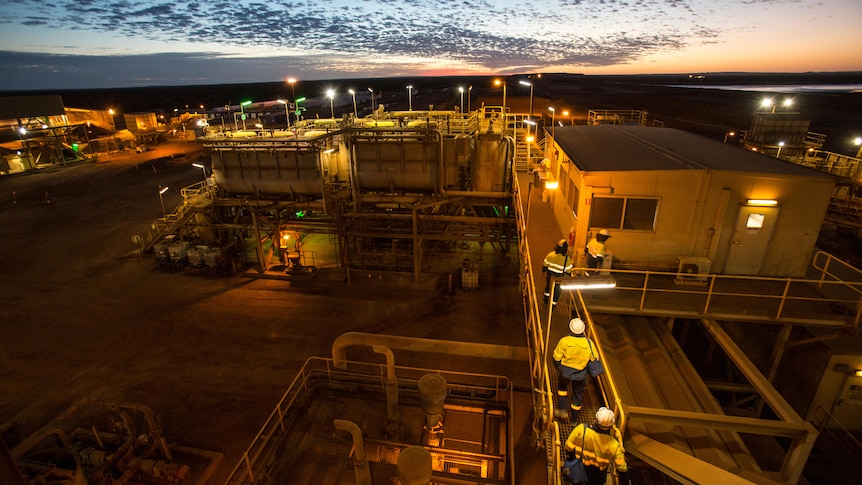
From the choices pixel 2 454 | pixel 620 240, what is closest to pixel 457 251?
pixel 620 240

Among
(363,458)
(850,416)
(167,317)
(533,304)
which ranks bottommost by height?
(167,317)

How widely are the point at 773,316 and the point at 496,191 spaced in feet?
42.2

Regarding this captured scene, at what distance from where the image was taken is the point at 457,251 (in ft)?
83.3

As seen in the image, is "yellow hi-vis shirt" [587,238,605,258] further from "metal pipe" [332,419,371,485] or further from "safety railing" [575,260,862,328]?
"metal pipe" [332,419,371,485]

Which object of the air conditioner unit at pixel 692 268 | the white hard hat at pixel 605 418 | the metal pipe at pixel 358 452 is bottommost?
the metal pipe at pixel 358 452

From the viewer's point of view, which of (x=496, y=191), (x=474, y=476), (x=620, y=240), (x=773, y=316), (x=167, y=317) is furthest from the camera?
(x=496, y=191)

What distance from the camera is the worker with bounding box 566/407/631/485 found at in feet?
19.8

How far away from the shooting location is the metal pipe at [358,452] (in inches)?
339

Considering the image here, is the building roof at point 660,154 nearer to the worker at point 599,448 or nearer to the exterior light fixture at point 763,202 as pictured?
the exterior light fixture at point 763,202

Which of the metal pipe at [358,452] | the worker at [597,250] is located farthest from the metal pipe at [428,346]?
the worker at [597,250]

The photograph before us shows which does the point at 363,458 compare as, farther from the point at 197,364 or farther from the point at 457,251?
the point at 457,251

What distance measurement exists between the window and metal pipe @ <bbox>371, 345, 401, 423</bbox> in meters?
7.06

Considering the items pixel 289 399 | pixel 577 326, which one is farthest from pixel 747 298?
pixel 289 399

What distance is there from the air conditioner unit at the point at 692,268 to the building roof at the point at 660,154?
8.45ft
